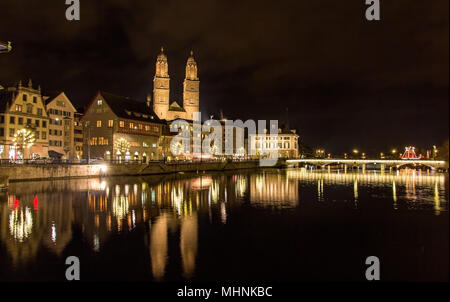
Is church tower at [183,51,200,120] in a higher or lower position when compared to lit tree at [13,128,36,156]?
higher

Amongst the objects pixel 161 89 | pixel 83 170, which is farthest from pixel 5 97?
pixel 161 89

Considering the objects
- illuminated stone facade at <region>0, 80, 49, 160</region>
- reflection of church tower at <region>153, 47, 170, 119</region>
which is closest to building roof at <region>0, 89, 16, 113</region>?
illuminated stone facade at <region>0, 80, 49, 160</region>

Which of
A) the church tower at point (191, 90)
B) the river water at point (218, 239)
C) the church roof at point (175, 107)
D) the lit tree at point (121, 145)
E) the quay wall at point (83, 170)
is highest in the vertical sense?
the church tower at point (191, 90)

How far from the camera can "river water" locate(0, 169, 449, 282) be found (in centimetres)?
1498

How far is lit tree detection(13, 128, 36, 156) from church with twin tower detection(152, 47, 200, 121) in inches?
2928

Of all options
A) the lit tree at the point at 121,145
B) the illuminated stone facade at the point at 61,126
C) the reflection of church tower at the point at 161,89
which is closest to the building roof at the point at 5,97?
the illuminated stone facade at the point at 61,126

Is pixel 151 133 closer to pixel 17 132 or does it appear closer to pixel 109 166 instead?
pixel 109 166

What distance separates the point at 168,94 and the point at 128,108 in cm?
5343

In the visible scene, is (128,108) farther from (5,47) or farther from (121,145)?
(5,47)

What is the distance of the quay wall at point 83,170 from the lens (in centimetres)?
4694

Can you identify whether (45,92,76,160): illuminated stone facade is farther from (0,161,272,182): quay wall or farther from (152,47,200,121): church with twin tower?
(152,47,200,121): church with twin tower

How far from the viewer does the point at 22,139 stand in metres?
58.0

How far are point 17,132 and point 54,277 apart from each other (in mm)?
49662

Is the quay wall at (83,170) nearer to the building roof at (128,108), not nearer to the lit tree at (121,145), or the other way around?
the lit tree at (121,145)
